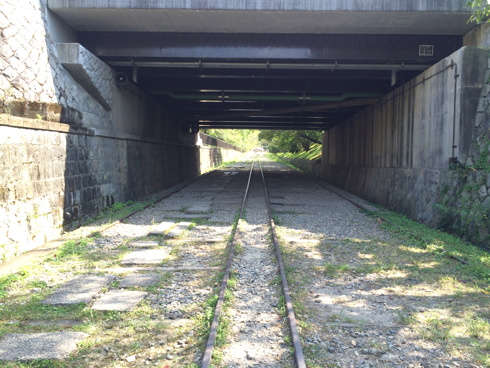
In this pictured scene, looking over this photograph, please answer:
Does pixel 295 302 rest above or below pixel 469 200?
below

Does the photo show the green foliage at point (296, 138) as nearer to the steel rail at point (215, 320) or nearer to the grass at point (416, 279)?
the grass at point (416, 279)

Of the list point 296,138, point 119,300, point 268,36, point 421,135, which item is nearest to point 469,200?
point 421,135

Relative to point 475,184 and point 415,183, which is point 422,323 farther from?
point 415,183

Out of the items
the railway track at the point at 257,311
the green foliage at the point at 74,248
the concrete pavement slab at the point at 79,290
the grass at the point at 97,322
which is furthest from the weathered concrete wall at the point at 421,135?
the green foliage at the point at 74,248

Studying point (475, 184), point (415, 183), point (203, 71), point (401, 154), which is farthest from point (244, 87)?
point (475, 184)

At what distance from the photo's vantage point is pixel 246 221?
10.5 m

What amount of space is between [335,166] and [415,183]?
13.7m

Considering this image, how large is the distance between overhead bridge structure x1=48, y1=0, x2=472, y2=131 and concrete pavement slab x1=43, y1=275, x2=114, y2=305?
7073 millimetres

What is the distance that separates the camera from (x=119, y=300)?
492 cm

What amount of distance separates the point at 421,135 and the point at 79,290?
32.2 ft

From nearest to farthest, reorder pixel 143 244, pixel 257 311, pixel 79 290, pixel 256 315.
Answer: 1. pixel 256 315
2. pixel 257 311
3. pixel 79 290
4. pixel 143 244

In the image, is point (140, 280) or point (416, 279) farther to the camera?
point (416, 279)

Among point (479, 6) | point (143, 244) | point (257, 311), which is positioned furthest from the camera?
point (479, 6)

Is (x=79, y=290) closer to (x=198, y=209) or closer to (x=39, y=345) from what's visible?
(x=39, y=345)
